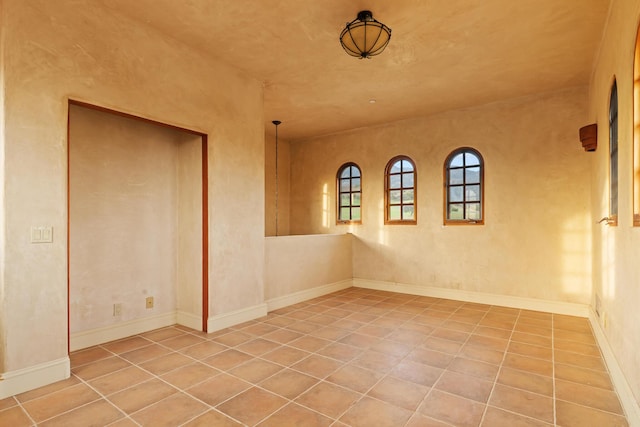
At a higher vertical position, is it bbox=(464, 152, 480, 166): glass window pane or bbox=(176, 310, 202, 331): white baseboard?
bbox=(464, 152, 480, 166): glass window pane

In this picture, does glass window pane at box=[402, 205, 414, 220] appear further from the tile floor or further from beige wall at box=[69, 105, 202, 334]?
beige wall at box=[69, 105, 202, 334]

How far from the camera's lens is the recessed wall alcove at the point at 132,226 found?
3.50 meters

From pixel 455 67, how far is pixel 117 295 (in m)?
4.54

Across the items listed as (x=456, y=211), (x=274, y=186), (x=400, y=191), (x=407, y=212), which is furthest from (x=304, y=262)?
(x=456, y=211)

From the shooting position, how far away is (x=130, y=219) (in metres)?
3.91

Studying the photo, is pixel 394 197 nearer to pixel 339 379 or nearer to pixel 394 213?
pixel 394 213

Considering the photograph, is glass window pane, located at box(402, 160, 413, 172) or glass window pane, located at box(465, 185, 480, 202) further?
glass window pane, located at box(402, 160, 413, 172)

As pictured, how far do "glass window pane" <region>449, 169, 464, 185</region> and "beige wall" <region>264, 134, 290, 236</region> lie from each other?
11.5ft

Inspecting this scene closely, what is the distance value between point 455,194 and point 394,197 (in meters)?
1.07

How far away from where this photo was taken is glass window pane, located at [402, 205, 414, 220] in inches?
243

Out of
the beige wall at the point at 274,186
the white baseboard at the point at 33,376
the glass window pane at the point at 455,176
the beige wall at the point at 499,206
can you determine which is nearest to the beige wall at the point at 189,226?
the white baseboard at the point at 33,376

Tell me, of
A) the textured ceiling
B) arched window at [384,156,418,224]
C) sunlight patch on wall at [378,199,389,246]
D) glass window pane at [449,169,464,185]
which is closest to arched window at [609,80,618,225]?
the textured ceiling

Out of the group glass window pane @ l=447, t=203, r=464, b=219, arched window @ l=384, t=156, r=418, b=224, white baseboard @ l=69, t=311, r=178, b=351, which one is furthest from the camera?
arched window @ l=384, t=156, r=418, b=224

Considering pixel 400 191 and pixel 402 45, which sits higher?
pixel 402 45
